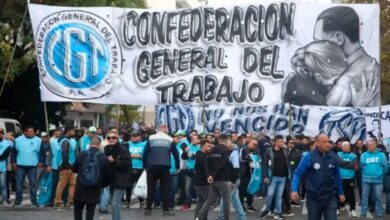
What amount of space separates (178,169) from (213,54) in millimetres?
4306

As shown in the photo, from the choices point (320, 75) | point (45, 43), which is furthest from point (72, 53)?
point (320, 75)

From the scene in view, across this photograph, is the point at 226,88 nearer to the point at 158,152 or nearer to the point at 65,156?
the point at 158,152

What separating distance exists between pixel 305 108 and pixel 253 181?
4849 millimetres

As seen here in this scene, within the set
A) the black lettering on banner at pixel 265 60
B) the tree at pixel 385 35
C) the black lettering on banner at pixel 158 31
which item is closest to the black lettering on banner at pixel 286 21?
the black lettering on banner at pixel 265 60

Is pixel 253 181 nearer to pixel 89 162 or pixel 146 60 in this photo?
pixel 146 60

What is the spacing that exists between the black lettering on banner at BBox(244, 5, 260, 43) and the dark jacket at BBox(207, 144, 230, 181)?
6633 millimetres

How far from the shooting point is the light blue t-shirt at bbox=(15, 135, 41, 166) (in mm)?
16734

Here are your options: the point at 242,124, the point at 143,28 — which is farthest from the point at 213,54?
the point at 242,124

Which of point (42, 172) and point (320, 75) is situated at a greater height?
point (320, 75)

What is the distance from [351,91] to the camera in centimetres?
1869

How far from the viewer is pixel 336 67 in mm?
18734

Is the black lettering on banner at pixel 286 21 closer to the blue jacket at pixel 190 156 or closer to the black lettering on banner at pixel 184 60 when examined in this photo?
the black lettering on banner at pixel 184 60

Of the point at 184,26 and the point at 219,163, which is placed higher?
the point at 184,26

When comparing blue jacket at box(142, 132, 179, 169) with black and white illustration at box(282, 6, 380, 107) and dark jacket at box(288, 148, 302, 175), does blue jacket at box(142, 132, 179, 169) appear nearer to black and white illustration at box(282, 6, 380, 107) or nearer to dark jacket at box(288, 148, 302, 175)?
dark jacket at box(288, 148, 302, 175)
